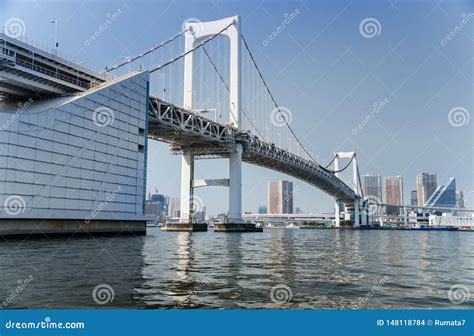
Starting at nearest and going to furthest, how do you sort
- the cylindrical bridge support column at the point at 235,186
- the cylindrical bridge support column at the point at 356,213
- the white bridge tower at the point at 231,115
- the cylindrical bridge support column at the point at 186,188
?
the cylindrical bridge support column at the point at 235,186 → the white bridge tower at the point at 231,115 → the cylindrical bridge support column at the point at 186,188 → the cylindrical bridge support column at the point at 356,213

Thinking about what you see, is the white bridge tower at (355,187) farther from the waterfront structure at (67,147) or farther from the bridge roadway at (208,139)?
the waterfront structure at (67,147)

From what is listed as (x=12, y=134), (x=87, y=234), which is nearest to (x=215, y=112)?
(x=87, y=234)

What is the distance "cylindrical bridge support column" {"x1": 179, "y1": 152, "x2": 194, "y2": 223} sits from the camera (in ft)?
202

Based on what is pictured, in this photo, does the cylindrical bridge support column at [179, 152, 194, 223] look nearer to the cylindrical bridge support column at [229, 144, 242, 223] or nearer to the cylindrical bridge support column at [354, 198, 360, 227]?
the cylindrical bridge support column at [229, 144, 242, 223]

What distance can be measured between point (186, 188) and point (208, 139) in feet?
30.5

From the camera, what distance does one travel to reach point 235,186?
2344 inches

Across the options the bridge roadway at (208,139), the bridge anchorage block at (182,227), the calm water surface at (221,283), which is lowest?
the calm water surface at (221,283)

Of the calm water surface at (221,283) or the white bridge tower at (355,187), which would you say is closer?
the calm water surface at (221,283)

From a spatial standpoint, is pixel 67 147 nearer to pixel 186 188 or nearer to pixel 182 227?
pixel 182 227

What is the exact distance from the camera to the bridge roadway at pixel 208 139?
50219 mm

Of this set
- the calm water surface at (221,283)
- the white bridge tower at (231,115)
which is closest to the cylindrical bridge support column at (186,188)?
the white bridge tower at (231,115)

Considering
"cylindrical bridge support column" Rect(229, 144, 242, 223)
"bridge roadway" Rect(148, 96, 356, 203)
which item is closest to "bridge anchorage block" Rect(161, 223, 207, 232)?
"cylindrical bridge support column" Rect(229, 144, 242, 223)

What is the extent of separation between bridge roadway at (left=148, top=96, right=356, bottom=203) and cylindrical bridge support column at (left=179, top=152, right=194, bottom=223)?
2141 mm

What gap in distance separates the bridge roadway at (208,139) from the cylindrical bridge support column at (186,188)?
2.14m
